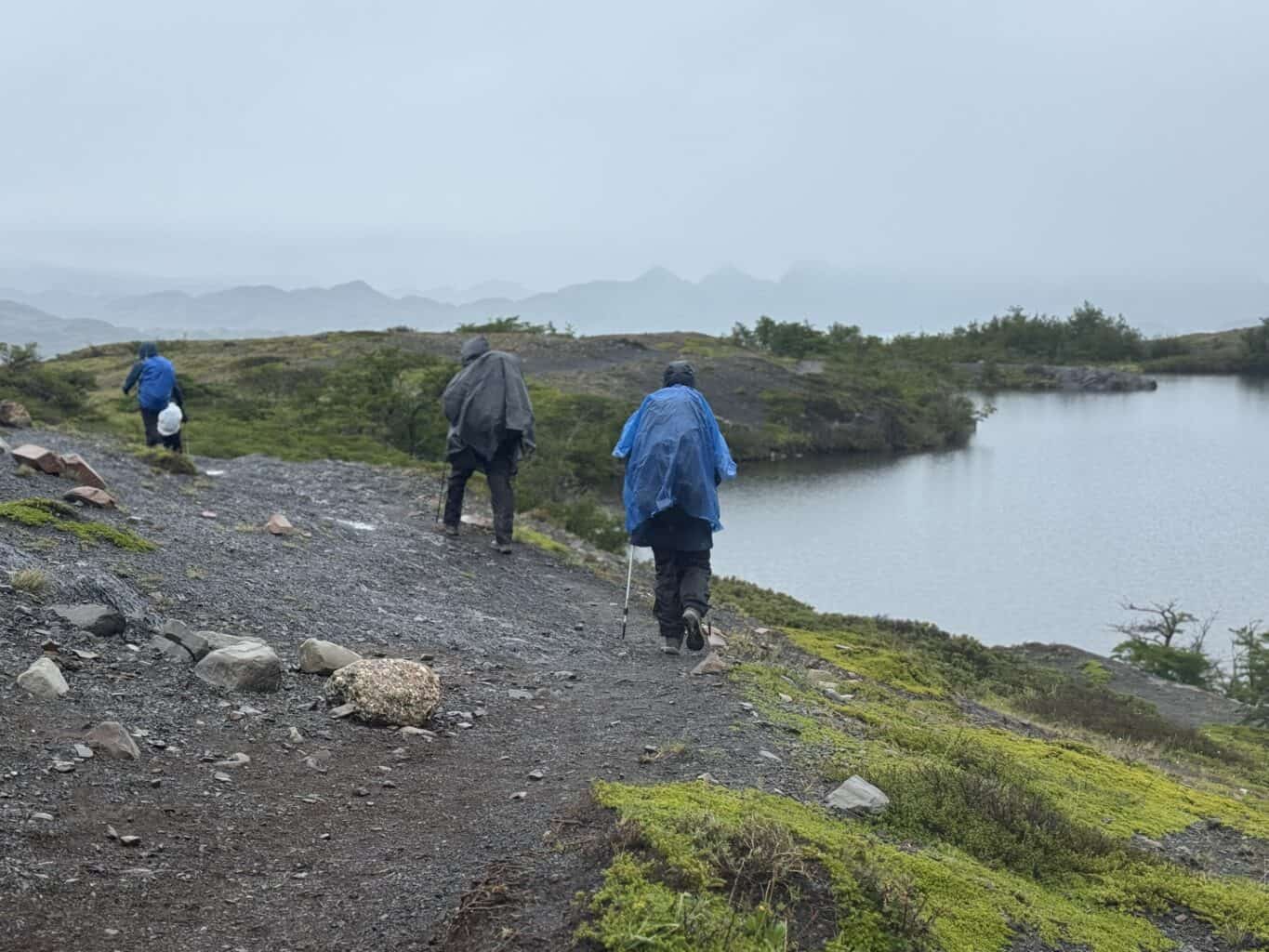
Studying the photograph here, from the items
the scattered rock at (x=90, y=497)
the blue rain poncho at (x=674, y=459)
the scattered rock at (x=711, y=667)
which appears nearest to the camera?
the scattered rock at (x=711, y=667)

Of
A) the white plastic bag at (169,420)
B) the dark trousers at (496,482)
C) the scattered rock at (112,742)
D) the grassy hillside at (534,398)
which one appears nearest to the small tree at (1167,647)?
the grassy hillside at (534,398)

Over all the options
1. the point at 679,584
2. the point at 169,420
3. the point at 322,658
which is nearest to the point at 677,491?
the point at 679,584

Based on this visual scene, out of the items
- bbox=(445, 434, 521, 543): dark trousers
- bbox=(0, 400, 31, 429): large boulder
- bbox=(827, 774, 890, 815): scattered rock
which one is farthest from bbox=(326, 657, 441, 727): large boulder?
bbox=(0, 400, 31, 429): large boulder

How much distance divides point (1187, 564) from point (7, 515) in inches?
1165

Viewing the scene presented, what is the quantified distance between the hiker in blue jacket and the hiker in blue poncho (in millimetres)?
10801

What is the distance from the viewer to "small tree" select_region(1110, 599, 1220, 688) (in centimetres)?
2098

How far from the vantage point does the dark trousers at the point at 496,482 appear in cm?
1405

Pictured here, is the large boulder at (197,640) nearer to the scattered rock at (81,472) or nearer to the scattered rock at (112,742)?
the scattered rock at (112,742)

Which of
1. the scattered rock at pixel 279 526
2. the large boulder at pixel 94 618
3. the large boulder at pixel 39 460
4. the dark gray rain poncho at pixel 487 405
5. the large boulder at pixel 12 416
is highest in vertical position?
the dark gray rain poncho at pixel 487 405

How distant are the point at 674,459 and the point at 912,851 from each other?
4814 millimetres

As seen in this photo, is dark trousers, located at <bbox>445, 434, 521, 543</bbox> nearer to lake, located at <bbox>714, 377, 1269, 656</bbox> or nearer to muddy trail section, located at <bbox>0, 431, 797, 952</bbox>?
muddy trail section, located at <bbox>0, 431, 797, 952</bbox>

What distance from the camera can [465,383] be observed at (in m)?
13.9

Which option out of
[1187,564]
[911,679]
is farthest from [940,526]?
[911,679]

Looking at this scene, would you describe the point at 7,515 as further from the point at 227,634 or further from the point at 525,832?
the point at 525,832
